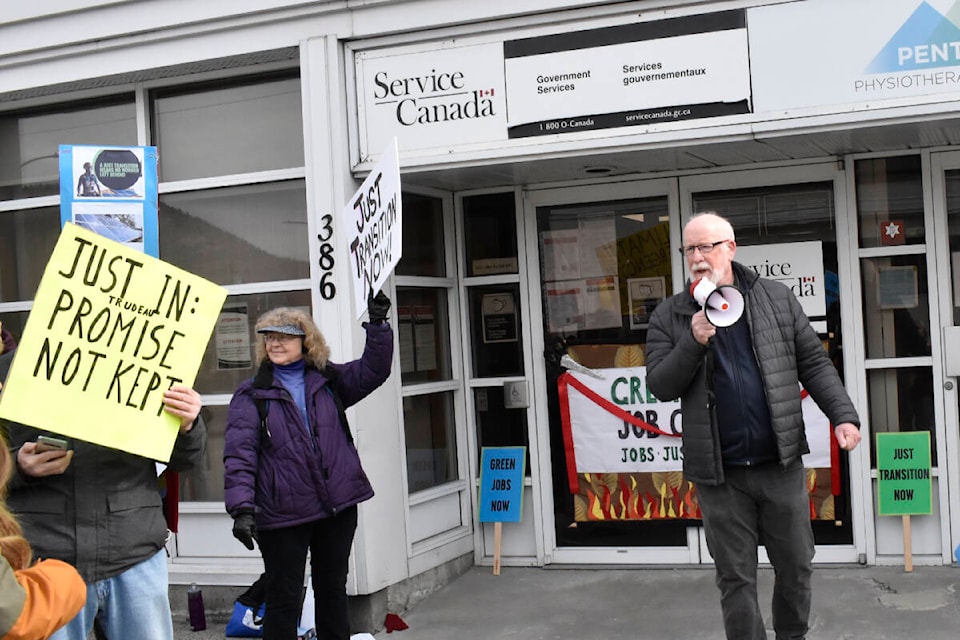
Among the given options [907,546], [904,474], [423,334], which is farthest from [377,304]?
[907,546]

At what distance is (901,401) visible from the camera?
650 centimetres

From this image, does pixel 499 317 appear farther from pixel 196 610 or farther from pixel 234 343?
pixel 196 610

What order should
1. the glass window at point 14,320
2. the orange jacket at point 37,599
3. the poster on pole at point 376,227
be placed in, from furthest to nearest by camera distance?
1. the glass window at point 14,320
2. the poster on pole at point 376,227
3. the orange jacket at point 37,599

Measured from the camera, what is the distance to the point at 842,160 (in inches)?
255

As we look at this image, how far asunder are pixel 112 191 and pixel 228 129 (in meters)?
1.58

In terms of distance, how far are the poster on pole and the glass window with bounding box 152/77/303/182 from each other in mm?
1638

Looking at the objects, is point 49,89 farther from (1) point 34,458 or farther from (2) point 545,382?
(1) point 34,458

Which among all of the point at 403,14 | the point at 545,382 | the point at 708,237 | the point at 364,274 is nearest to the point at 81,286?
the point at 364,274

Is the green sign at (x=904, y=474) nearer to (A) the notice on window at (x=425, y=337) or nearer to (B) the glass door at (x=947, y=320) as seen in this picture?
(B) the glass door at (x=947, y=320)

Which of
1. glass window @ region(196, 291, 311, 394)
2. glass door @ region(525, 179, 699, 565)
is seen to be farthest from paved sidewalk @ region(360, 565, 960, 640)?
glass window @ region(196, 291, 311, 394)

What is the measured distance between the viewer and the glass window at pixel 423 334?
6820 millimetres

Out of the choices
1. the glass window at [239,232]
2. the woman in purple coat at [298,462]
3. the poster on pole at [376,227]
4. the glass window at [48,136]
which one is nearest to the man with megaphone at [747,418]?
the poster on pole at [376,227]

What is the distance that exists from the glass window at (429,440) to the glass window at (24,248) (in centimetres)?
280

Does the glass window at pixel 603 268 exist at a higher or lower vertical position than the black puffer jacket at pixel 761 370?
higher
